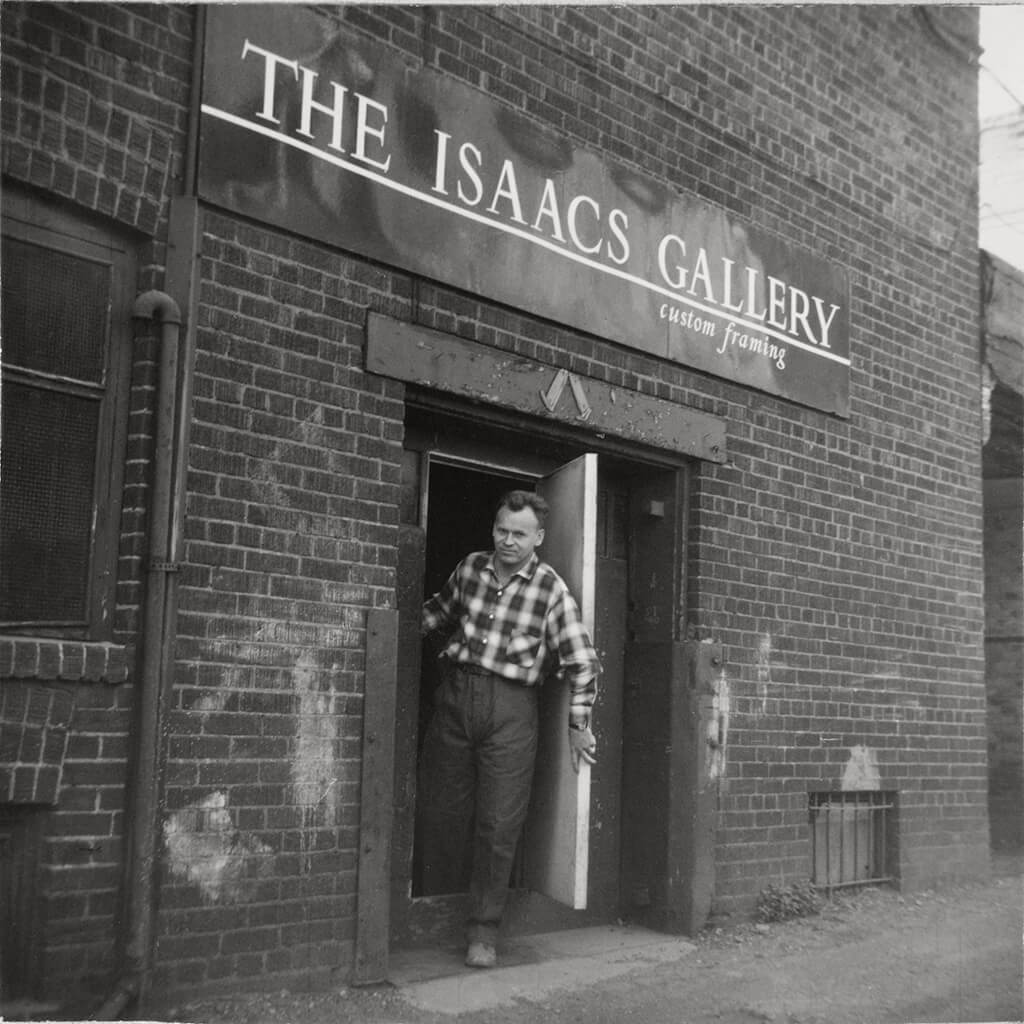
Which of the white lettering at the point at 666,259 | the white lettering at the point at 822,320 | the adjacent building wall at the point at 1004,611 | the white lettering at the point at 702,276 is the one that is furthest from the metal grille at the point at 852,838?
the white lettering at the point at 666,259

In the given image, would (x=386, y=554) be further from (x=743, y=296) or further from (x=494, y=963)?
(x=743, y=296)

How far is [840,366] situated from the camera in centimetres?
775

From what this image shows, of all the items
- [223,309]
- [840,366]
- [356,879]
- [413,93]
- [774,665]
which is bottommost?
[356,879]

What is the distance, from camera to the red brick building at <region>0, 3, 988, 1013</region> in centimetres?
435

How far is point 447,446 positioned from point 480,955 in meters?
2.33

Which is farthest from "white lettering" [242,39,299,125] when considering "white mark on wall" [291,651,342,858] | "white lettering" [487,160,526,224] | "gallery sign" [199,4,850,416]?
"white mark on wall" [291,651,342,858]

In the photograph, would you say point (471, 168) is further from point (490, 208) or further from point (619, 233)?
point (619, 233)

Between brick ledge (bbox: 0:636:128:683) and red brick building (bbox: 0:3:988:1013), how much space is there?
0.01m

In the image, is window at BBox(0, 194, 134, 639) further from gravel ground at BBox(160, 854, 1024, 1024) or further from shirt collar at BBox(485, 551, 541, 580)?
shirt collar at BBox(485, 551, 541, 580)

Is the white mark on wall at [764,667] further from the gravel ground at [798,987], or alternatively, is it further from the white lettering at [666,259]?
the white lettering at [666,259]

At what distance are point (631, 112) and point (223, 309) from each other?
2861 mm

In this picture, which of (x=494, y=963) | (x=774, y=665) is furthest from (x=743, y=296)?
(x=494, y=963)

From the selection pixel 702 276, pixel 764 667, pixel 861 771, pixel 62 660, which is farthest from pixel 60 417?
pixel 861 771

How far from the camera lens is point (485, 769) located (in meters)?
5.47
